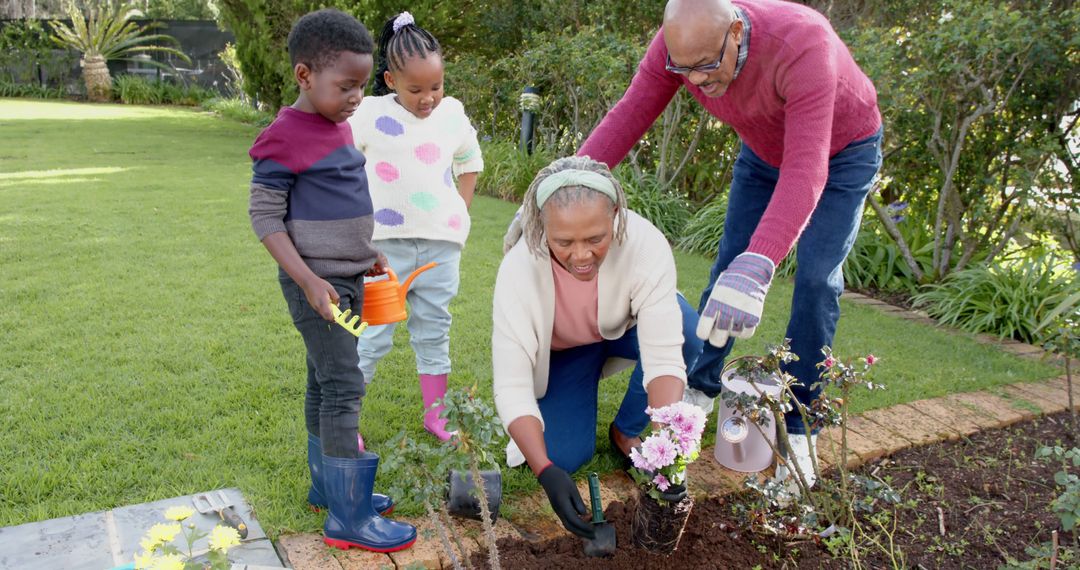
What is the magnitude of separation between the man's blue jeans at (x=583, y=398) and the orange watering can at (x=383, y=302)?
24.9 inches

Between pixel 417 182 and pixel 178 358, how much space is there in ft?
4.57

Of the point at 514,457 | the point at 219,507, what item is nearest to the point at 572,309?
the point at 514,457

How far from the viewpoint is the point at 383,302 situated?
7.02 ft

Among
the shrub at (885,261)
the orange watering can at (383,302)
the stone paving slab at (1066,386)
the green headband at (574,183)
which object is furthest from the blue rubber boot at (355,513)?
the shrub at (885,261)

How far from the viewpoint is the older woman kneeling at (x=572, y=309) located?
196 centimetres

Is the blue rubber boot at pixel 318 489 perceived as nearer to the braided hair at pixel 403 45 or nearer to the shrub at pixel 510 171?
the braided hair at pixel 403 45

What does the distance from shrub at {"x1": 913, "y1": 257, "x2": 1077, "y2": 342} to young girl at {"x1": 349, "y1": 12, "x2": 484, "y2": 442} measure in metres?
3.05

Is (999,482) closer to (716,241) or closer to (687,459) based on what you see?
(687,459)

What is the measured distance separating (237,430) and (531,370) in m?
1.12

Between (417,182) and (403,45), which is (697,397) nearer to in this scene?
(417,182)

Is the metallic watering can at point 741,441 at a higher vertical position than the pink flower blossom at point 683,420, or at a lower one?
lower

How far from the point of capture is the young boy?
1876mm

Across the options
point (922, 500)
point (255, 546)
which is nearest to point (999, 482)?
point (922, 500)

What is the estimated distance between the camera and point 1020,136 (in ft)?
14.5
